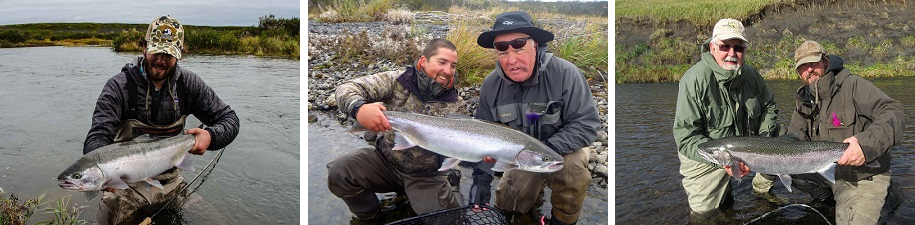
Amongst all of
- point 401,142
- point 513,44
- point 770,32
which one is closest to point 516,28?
point 513,44

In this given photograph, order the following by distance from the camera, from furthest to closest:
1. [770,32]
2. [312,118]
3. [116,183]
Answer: [770,32], [312,118], [116,183]

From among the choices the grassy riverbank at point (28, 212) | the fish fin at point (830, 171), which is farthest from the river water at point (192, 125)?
the fish fin at point (830, 171)

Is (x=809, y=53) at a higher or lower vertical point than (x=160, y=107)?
higher

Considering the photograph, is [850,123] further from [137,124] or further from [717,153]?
[137,124]

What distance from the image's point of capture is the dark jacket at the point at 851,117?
8.99ft

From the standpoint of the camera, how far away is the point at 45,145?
3580mm

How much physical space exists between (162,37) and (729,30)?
284 cm

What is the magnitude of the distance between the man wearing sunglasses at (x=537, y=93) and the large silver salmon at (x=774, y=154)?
27.2 inches

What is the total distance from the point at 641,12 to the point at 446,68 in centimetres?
557

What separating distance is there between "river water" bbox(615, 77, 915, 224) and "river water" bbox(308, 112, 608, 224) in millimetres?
586

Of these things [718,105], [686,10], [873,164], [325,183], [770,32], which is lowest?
[325,183]

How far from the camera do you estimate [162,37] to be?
2482 millimetres

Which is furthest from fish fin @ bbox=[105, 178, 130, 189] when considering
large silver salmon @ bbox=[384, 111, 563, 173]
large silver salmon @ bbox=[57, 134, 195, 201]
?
large silver salmon @ bbox=[384, 111, 563, 173]

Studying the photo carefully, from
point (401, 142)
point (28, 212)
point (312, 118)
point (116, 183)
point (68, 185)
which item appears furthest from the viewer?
point (312, 118)
